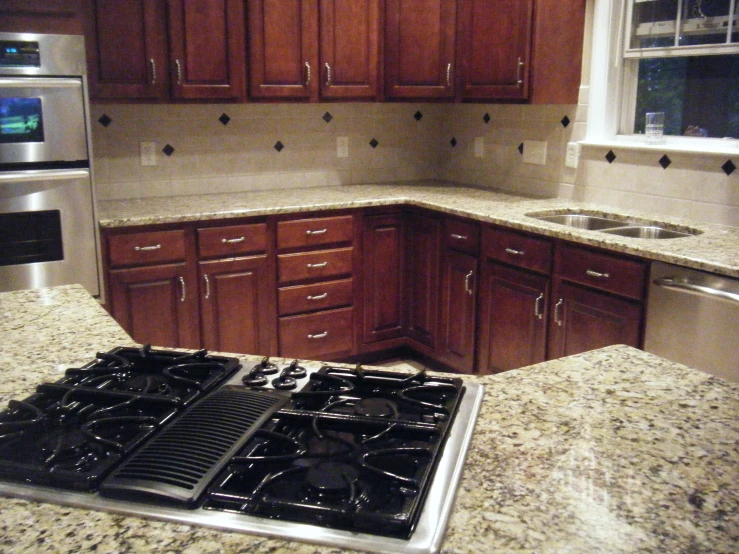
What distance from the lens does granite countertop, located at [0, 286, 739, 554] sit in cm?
80

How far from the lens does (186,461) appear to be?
3.06 ft

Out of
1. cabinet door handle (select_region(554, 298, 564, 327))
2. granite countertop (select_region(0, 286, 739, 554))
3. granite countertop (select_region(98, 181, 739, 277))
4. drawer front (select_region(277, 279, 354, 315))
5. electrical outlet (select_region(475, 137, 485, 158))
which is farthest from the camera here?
electrical outlet (select_region(475, 137, 485, 158))

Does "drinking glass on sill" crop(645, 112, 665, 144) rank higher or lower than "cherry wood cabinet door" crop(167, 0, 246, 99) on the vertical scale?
lower

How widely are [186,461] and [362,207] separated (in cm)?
275

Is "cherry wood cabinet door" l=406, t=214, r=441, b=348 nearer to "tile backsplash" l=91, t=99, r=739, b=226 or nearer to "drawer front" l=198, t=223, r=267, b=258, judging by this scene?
"tile backsplash" l=91, t=99, r=739, b=226

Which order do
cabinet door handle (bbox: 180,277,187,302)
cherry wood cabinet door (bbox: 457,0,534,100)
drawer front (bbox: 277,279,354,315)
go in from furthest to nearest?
drawer front (bbox: 277,279,354,315) → cherry wood cabinet door (bbox: 457,0,534,100) → cabinet door handle (bbox: 180,277,187,302)

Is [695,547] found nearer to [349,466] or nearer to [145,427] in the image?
[349,466]

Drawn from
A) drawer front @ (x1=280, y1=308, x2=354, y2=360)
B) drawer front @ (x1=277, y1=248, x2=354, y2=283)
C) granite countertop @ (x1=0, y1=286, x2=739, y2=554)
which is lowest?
drawer front @ (x1=280, y1=308, x2=354, y2=360)

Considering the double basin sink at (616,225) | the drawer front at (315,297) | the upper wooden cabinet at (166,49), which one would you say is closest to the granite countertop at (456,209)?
the double basin sink at (616,225)

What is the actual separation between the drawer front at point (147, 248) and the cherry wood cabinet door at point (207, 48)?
0.68 meters

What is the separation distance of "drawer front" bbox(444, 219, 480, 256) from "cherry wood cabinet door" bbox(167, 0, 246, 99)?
3.98ft

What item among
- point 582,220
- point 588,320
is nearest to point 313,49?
point 582,220

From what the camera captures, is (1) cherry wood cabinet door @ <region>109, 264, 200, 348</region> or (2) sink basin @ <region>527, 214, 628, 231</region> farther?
(2) sink basin @ <region>527, 214, 628, 231</region>

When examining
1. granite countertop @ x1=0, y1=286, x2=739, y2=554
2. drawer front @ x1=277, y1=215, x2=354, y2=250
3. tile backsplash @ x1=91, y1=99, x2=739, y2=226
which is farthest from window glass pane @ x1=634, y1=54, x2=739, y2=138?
granite countertop @ x1=0, y1=286, x2=739, y2=554
